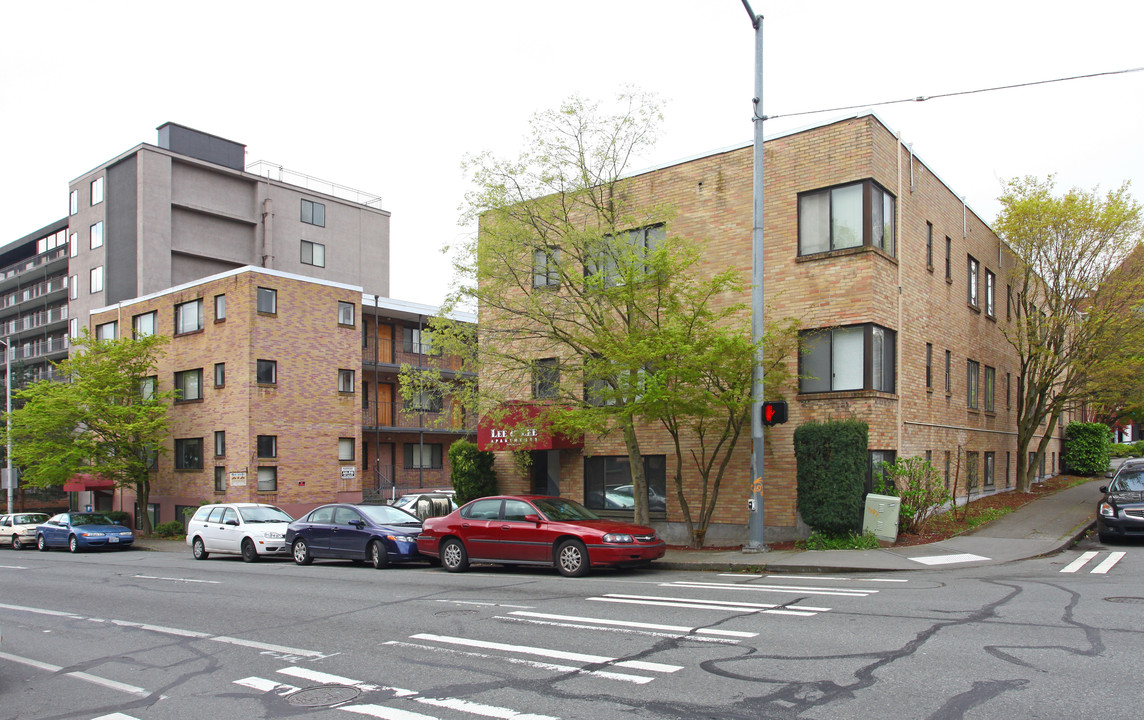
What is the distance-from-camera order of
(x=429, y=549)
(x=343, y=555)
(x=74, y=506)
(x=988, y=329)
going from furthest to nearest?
(x=74, y=506) → (x=988, y=329) → (x=343, y=555) → (x=429, y=549)

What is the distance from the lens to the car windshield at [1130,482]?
17.2 metres

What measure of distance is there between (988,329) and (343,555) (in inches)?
785

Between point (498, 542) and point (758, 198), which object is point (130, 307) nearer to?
point (498, 542)

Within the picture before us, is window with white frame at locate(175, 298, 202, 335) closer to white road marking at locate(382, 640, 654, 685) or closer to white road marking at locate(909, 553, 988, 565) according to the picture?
white road marking at locate(382, 640, 654, 685)

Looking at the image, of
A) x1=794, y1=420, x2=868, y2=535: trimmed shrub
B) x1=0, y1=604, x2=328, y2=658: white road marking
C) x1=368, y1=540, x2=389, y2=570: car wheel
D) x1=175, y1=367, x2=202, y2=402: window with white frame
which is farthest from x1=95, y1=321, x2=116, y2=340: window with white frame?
x1=794, y1=420, x2=868, y2=535: trimmed shrub

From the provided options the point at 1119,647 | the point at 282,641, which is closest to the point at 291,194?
the point at 282,641

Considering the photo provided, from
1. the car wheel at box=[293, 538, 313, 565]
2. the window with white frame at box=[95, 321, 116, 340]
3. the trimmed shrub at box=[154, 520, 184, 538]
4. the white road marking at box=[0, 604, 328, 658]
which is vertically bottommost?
the trimmed shrub at box=[154, 520, 184, 538]

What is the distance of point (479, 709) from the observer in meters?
6.34

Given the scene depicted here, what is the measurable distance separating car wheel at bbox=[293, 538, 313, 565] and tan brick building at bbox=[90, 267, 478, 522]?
37.4 feet

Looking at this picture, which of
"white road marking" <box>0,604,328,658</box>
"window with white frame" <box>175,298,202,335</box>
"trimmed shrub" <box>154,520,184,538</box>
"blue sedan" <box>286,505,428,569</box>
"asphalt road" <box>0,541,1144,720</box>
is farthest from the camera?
"window with white frame" <box>175,298,202,335</box>

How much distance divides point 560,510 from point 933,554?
270 inches

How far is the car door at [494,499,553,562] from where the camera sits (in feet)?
49.3

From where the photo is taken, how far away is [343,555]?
18641mm

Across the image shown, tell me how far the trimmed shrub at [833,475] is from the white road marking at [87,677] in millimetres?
12866
